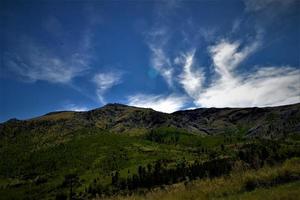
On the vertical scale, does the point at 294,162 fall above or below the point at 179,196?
above

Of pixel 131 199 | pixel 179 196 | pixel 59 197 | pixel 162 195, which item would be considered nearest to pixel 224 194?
pixel 179 196

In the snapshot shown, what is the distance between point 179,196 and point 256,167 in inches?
189

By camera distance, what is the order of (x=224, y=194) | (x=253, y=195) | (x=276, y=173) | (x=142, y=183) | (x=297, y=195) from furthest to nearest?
(x=142, y=183), (x=276, y=173), (x=224, y=194), (x=253, y=195), (x=297, y=195)

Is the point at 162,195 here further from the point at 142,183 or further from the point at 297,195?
the point at 142,183

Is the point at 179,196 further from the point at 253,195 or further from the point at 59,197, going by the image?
the point at 59,197

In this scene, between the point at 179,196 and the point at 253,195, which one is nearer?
the point at 253,195

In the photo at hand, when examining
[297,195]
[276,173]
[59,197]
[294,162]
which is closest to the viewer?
[297,195]

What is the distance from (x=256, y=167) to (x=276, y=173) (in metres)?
1.73

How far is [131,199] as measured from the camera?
14.0 metres

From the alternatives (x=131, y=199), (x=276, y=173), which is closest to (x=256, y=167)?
(x=276, y=173)

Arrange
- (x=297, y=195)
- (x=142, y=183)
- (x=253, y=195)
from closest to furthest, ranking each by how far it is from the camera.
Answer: (x=297, y=195) → (x=253, y=195) → (x=142, y=183)

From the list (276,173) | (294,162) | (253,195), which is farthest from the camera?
(294,162)

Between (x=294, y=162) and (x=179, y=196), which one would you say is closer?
(x=179, y=196)

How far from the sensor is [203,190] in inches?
526
